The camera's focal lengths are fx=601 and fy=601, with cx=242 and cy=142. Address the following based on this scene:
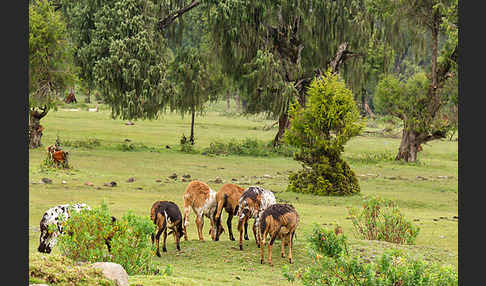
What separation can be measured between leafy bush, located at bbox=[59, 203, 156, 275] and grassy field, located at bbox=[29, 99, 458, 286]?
70cm

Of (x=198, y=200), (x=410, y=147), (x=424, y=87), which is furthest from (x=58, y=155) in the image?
(x=424, y=87)

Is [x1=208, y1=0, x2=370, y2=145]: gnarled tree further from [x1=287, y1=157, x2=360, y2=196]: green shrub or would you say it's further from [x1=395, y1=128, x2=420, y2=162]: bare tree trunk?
[x1=287, y1=157, x2=360, y2=196]: green shrub

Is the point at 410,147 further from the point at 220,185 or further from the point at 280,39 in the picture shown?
the point at 220,185

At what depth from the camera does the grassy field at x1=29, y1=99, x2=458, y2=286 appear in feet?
33.6

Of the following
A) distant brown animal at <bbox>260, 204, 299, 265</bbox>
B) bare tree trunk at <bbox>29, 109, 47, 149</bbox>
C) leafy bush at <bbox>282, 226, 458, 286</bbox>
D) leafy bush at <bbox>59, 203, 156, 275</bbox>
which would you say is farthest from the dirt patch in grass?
bare tree trunk at <bbox>29, 109, 47, 149</bbox>

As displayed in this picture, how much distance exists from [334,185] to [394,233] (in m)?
8.42

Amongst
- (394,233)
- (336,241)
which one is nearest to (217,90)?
(394,233)

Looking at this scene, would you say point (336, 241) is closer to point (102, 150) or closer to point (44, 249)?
point (44, 249)

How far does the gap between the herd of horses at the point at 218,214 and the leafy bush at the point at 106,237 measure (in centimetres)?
89

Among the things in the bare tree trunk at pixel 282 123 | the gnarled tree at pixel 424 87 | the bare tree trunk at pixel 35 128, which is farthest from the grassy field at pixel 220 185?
the bare tree trunk at pixel 282 123

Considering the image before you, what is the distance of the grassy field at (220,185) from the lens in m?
10.2

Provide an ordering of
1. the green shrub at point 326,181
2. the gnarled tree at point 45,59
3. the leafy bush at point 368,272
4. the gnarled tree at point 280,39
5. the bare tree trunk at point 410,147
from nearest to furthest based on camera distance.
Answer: the leafy bush at point 368,272
the green shrub at point 326,181
the gnarled tree at point 45,59
the gnarled tree at point 280,39
the bare tree trunk at point 410,147

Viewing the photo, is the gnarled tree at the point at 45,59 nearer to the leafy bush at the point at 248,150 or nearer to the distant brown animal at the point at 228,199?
the leafy bush at the point at 248,150

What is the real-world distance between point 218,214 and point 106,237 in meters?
4.10
